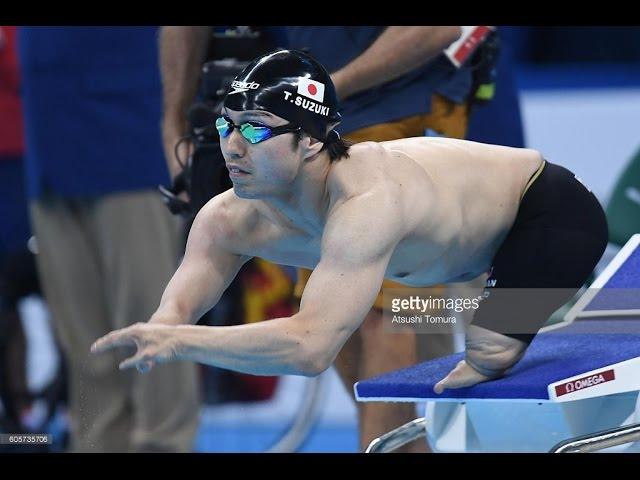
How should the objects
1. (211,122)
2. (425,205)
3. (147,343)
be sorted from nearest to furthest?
(147,343)
(425,205)
(211,122)

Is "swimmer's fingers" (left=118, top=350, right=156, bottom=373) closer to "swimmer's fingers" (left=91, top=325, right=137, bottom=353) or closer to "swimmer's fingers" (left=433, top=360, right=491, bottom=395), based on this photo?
"swimmer's fingers" (left=91, top=325, right=137, bottom=353)

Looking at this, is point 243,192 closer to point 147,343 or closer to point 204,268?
point 204,268

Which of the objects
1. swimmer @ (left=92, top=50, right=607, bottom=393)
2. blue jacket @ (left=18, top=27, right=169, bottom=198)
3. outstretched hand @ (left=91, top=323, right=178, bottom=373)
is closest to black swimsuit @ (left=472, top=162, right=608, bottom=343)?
swimmer @ (left=92, top=50, right=607, bottom=393)

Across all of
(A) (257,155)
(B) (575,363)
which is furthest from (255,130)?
(B) (575,363)

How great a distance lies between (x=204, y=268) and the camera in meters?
3.12

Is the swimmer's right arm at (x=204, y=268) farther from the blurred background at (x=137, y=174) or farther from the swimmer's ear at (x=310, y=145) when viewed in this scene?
the blurred background at (x=137, y=174)

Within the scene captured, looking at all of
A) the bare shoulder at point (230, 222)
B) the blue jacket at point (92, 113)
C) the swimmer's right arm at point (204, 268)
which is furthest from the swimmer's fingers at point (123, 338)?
the blue jacket at point (92, 113)

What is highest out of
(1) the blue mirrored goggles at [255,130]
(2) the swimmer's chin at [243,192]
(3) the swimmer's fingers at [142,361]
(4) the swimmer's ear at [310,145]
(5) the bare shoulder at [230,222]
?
(1) the blue mirrored goggles at [255,130]

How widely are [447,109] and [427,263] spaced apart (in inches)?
26.2

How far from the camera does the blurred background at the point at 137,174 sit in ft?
13.6

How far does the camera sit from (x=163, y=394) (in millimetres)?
4066

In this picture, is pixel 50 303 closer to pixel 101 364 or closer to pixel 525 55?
pixel 101 364

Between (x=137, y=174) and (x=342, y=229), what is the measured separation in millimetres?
1452

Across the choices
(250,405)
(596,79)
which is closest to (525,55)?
(596,79)
